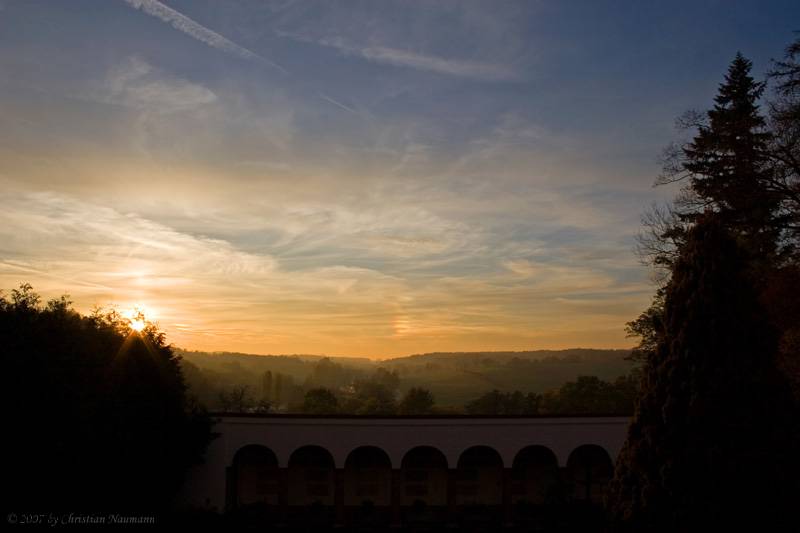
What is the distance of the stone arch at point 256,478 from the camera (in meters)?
34.2

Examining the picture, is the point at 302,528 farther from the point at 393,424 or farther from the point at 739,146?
the point at 739,146

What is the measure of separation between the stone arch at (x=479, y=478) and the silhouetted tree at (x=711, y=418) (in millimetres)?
21471

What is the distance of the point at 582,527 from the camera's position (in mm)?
29984

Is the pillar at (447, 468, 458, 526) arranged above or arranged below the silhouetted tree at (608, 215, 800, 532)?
below

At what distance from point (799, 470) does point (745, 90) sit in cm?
3283

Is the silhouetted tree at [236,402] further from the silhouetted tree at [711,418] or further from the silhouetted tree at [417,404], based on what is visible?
the silhouetted tree at [711,418]

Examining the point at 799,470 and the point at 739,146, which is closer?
the point at 799,470

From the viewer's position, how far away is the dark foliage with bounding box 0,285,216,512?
23.6 metres

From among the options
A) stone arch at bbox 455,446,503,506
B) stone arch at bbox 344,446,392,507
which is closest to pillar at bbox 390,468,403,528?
stone arch at bbox 344,446,392,507

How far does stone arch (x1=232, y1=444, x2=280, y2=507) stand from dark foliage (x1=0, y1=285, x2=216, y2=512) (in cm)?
463

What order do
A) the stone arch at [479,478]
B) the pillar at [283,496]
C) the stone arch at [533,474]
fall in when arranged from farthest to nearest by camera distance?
1. the stone arch at [479,478]
2. the stone arch at [533,474]
3. the pillar at [283,496]

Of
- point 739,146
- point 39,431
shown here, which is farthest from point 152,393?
point 739,146

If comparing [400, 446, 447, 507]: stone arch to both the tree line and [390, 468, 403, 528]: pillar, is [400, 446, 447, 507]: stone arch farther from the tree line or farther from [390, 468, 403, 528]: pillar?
the tree line

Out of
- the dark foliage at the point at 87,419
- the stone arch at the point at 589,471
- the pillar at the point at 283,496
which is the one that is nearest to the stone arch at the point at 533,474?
the stone arch at the point at 589,471
